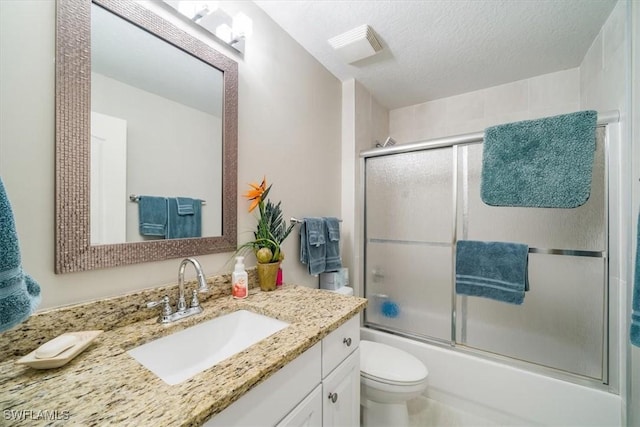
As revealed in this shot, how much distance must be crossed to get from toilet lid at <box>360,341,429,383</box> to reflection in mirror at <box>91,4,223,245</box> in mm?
1055

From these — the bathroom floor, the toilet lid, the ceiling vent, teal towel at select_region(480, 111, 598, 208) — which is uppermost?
the ceiling vent

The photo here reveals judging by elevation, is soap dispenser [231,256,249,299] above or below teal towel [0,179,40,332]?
below

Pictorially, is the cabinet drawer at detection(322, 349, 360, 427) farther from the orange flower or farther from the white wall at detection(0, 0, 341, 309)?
the orange flower

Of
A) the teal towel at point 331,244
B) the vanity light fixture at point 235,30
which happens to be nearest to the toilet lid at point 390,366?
the teal towel at point 331,244

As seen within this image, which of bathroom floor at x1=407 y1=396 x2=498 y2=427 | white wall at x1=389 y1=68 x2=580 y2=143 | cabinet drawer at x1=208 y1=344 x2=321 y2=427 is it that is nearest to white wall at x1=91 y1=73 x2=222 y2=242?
cabinet drawer at x1=208 y1=344 x2=321 y2=427

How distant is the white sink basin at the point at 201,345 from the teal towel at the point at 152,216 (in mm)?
364

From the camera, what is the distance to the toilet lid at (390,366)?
127 centimetres

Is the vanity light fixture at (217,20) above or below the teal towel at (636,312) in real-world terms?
above

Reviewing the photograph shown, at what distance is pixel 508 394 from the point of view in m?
1.43

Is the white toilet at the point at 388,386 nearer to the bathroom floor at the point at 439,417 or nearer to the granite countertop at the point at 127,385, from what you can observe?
the bathroom floor at the point at 439,417

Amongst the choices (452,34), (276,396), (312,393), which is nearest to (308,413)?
(312,393)

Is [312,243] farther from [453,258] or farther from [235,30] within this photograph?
[235,30]

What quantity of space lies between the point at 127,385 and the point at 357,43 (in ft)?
5.87

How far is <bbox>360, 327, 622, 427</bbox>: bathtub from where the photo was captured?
1.25m
